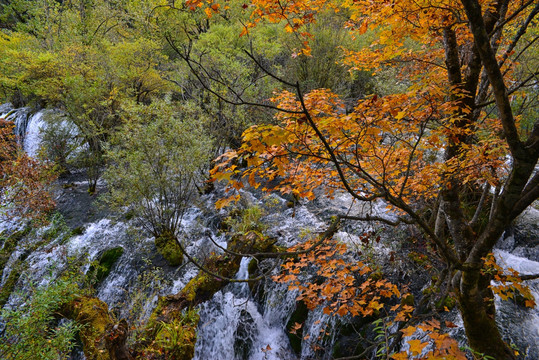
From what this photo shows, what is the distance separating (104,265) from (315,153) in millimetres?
6707

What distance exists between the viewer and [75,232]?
319 inches

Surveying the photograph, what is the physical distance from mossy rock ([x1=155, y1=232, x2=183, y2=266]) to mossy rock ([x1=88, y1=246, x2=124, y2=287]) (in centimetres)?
102

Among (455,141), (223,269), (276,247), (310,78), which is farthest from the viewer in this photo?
(310,78)

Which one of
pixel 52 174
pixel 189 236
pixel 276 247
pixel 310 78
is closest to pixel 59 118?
pixel 52 174

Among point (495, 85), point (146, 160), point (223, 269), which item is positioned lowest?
point (223, 269)

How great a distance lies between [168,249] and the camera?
6.91 meters

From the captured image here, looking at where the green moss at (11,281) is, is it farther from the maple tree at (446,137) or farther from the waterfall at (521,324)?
the waterfall at (521,324)

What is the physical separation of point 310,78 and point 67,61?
32.3ft

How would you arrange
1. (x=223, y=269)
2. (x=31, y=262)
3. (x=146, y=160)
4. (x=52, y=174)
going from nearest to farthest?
1. (x=223, y=269)
2. (x=146, y=160)
3. (x=31, y=262)
4. (x=52, y=174)

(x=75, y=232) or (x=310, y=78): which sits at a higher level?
(x=310, y=78)

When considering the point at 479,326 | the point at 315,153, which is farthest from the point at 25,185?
the point at 479,326

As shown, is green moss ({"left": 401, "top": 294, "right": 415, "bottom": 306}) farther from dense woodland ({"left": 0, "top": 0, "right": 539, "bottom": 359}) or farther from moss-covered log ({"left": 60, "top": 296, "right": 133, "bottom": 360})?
moss-covered log ({"left": 60, "top": 296, "right": 133, "bottom": 360})

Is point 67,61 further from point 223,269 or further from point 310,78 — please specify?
point 223,269

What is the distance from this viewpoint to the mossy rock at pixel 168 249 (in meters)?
6.74
